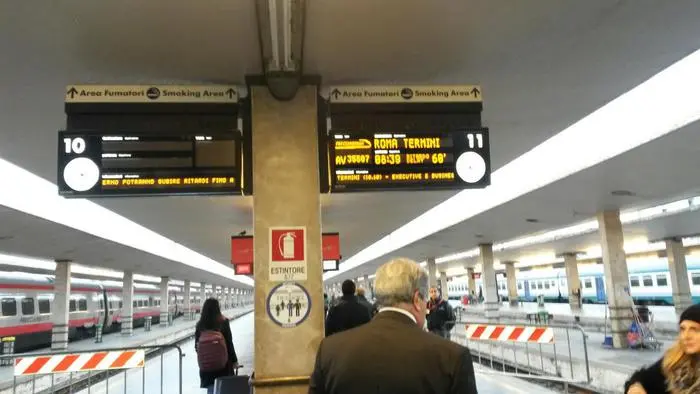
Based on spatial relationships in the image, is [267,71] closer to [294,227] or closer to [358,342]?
[294,227]

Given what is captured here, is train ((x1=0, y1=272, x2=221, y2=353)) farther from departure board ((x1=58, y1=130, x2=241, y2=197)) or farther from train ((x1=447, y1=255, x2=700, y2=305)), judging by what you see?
train ((x1=447, y1=255, x2=700, y2=305))

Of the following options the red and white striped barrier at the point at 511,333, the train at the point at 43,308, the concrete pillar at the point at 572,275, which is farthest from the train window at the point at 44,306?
the concrete pillar at the point at 572,275

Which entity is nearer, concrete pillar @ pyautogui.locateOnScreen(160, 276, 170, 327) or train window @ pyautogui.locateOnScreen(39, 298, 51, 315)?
train window @ pyautogui.locateOnScreen(39, 298, 51, 315)

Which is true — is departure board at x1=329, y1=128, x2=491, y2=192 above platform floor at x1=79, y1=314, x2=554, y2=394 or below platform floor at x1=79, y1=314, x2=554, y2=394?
above

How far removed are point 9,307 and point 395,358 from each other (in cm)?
2664

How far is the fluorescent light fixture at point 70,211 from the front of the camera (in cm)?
1200

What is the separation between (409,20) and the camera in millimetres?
4750

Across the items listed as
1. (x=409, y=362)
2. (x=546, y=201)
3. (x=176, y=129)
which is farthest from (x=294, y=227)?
(x=546, y=201)

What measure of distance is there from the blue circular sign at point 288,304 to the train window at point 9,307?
23.0 meters

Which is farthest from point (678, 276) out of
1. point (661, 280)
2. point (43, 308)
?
point (43, 308)

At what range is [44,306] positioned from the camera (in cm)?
2803

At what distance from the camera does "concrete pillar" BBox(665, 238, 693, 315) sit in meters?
30.0

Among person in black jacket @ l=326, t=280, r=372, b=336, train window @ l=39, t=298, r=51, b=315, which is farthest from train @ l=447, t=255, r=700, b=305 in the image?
train window @ l=39, t=298, r=51, b=315

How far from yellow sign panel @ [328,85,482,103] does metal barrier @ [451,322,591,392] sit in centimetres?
618
